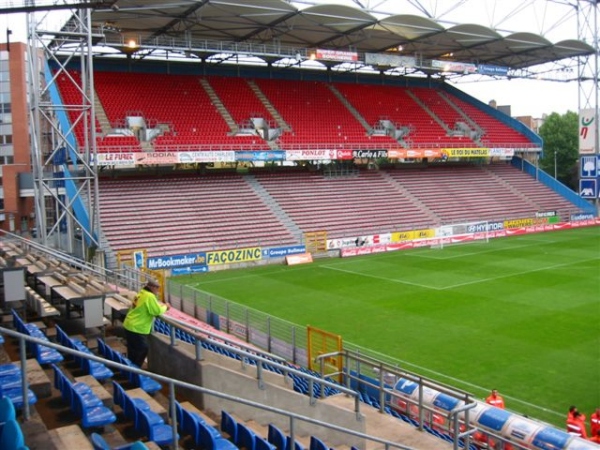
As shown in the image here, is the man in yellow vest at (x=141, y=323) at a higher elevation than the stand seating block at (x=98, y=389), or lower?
higher

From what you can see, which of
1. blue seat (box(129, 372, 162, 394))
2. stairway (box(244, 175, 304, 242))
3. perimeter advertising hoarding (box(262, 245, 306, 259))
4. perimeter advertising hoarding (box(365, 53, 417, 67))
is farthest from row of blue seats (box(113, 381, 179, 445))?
perimeter advertising hoarding (box(365, 53, 417, 67))

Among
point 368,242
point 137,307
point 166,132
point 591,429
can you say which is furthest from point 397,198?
point 137,307

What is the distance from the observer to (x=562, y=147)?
72.6m

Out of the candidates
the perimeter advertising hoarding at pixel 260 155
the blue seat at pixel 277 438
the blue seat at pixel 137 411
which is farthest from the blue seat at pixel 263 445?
the perimeter advertising hoarding at pixel 260 155

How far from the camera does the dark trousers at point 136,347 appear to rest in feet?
31.0

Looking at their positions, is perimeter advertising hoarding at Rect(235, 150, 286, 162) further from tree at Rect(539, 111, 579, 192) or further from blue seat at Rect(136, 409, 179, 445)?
tree at Rect(539, 111, 579, 192)

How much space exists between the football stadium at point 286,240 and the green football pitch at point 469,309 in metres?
0.12

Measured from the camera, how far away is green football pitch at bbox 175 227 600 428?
49.5 feet

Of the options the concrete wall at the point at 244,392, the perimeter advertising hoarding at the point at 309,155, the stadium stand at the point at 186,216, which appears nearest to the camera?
the concrete wall at the point at 244,392

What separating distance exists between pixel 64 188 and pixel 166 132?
7.26 meters

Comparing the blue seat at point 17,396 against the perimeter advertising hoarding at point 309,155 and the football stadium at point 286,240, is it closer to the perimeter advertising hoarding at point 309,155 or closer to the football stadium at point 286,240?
the football stadium at point 286,240

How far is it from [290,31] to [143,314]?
30728 mm

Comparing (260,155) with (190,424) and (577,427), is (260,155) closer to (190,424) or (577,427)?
(577,427)

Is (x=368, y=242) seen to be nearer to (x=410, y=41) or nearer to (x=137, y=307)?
(x=410, y=41)
